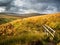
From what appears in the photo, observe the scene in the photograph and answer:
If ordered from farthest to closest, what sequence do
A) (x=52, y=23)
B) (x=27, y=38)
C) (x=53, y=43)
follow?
(x=52, y=23), (x=27, y=38), (x=53, y=43)

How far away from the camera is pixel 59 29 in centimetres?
3200

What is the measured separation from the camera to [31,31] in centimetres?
3266

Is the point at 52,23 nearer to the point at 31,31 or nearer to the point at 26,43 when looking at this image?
the point at 31,31

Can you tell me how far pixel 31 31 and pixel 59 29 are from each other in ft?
15.7

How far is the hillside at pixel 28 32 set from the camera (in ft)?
100.0

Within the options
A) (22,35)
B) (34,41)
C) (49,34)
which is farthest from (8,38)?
(49,34)

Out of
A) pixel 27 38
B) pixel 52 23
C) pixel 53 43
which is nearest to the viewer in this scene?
pixel 53 43

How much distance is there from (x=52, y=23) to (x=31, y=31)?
4.62 meters

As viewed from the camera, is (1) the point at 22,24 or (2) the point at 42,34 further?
(1) the point at 22,24

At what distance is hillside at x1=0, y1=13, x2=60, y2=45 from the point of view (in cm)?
3047

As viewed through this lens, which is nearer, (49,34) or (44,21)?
(49,34)

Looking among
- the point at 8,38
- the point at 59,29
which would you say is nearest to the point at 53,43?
the point at 59,29

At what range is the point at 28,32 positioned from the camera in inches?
1278

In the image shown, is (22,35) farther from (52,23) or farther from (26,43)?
(52,23)
